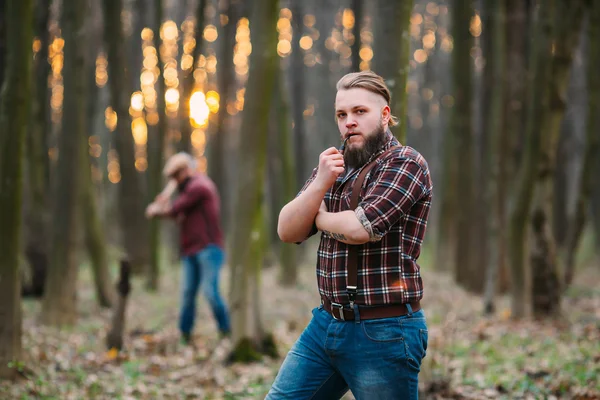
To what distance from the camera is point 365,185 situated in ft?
10.1

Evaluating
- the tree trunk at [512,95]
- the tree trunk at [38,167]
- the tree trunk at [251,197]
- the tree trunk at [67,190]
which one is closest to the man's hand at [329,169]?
the tree trunk at [251,197]

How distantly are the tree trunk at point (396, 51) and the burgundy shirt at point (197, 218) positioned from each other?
3.49 m

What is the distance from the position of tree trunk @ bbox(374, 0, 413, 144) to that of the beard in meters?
2.54

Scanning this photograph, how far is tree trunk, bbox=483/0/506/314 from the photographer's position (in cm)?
1076

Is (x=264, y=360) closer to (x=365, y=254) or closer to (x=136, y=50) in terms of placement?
(x=365, y=254)

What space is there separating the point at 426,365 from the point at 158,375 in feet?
9.50

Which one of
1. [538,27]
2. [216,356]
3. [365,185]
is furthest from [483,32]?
[365,185]

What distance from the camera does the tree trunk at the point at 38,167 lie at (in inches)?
459

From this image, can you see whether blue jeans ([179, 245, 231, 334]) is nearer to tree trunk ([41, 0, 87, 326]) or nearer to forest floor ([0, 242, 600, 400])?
forest floor ([0, 242, 600, 400])

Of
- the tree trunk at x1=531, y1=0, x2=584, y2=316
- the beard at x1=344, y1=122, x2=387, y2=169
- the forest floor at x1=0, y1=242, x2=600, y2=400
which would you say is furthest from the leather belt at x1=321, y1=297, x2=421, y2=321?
the tree trunk at x1=531, y1=0, x2=584, y2=316

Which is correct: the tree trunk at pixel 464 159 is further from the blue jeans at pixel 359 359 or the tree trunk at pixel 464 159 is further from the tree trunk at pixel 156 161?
the blue jeans at pixel 359 359

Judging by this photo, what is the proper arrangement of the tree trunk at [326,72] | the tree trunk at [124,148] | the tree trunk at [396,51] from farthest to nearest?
the tree trunk at [326,72] → the tree trunk at [124,148] → the tree trunk at [396,51]

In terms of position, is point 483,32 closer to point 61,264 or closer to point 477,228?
point 477,228

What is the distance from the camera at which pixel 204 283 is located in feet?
28.1
